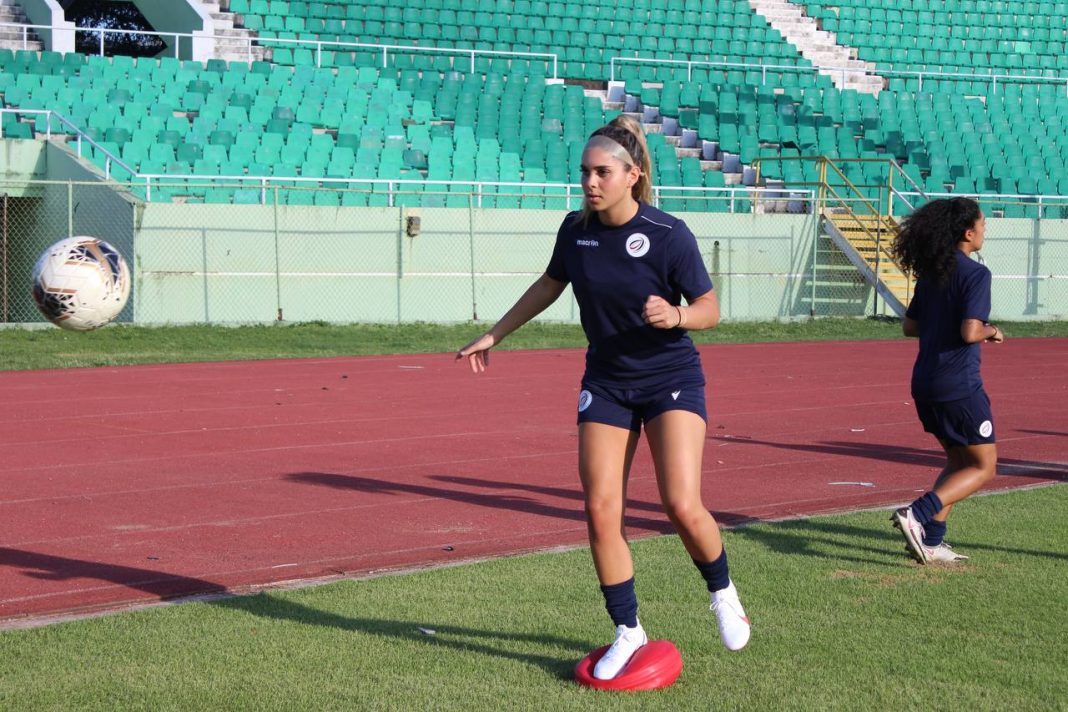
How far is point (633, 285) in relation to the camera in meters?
5.05

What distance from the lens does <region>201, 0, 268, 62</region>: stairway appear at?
30.0m

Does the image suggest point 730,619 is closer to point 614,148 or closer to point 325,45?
point 614,148

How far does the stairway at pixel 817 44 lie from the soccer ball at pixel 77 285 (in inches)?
1170

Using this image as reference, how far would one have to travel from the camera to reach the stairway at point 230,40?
30.0m

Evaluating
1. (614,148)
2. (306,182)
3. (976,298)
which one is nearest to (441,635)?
(614,148)

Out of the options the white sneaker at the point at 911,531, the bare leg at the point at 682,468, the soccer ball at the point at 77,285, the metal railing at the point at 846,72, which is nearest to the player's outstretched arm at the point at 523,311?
the bare leg at the point at 682,468

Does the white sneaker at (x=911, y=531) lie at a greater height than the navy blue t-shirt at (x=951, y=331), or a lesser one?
lesser

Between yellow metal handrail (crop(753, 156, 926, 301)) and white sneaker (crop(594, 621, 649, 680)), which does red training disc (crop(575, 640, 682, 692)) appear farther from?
yellow metal handrail (crop(753, 156, 926, 301))

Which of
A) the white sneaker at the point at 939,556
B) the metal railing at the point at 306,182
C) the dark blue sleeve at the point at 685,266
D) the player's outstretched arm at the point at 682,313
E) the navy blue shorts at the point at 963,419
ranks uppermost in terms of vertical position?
the metal railing at the point at 306,182

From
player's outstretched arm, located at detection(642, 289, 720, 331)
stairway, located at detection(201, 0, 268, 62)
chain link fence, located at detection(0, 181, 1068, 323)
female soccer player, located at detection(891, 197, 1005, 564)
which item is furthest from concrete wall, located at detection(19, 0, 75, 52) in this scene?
player's outstretched arm, located at detection(642, 289, 720, 331)

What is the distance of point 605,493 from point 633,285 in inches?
29.7

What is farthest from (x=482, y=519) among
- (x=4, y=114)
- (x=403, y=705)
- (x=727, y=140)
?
(x=727, y=140)

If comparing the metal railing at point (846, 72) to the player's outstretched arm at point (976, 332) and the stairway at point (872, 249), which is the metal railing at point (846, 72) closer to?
the stairway at point (872, 249)

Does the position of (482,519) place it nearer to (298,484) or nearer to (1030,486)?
(298,484)
